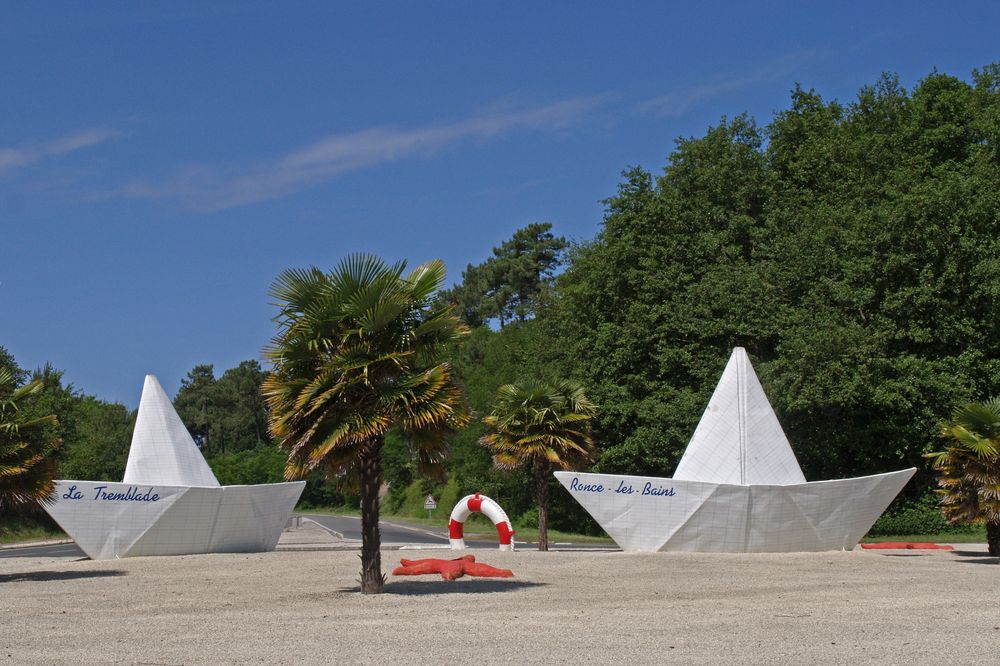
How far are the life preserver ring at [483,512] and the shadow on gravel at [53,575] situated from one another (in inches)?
393

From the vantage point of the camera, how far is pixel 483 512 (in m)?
29.3

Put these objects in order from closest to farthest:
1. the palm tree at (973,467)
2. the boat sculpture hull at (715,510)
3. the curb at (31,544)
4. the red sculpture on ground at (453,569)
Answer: the red sculpture on ground at (453,569), the palm tree at (973,467), the boat sculpture hull at (715,510), the curb at (31,544)

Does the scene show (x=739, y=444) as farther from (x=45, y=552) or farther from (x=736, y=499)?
(x=45, y=552)

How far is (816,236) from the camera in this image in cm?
3869

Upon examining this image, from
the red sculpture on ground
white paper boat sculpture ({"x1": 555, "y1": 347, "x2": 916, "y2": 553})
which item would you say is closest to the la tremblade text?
the red sculpture on ground

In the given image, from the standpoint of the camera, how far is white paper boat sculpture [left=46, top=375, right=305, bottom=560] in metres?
24.7

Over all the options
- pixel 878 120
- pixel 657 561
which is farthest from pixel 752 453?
pixel 878 120

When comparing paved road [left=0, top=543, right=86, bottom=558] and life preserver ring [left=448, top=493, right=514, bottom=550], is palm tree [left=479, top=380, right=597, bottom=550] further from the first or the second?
paved road [left=0, top=543, right=86, bottom=558]

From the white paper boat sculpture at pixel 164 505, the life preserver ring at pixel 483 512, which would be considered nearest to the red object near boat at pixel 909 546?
the life preserver ring at pixel 483 512

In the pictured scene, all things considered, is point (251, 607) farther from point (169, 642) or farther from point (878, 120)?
point (878, 120)

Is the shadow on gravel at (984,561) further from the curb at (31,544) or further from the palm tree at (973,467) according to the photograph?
the curb at (31,544)

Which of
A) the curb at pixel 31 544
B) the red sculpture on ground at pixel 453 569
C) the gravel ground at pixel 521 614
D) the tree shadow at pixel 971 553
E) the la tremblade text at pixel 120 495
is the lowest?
the gravel ground at pixel 521 614

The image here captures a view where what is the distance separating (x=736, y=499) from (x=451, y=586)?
373 inches

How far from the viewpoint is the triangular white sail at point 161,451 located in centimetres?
2656
